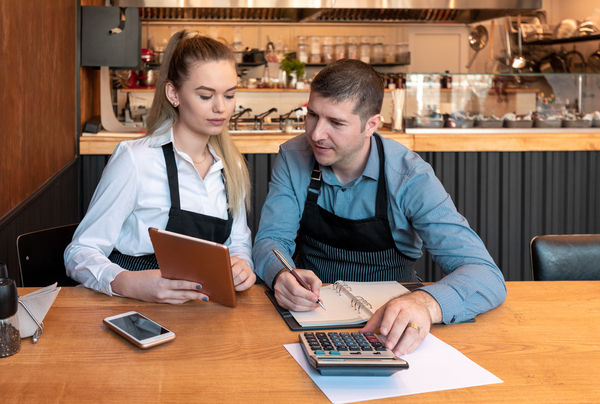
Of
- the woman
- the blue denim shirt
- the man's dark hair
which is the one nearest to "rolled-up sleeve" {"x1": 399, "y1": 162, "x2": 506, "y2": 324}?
the blue denim shirt

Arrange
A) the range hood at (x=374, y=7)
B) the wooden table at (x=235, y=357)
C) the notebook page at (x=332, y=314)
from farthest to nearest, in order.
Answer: the range hood at (x=374, y=7) → the notebook page at (x=332, y=314) → the wooden table at (x=235, y=357)

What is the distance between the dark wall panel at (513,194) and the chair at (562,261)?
1622 mm

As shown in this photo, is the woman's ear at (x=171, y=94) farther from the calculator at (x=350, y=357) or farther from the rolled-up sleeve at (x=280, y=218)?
the calculator at (x=350, y=357)

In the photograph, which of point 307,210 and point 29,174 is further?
point 29,174

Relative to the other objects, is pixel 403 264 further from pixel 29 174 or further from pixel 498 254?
pixel 498 254

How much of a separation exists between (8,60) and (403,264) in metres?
1.33

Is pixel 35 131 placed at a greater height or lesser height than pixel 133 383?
greater

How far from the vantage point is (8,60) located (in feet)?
5.28

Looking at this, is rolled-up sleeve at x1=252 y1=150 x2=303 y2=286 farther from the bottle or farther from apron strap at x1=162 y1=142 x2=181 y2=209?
the bottle

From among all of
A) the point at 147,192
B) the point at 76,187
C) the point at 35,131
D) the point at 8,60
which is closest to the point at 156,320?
the point at 147,192

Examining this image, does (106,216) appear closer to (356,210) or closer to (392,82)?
(356,210)

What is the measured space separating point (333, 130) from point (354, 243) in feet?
1.18

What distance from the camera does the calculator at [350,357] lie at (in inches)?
35.0

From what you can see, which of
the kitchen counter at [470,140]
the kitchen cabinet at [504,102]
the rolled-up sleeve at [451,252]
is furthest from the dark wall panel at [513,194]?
the rolled-up sleeve at [451,252]
